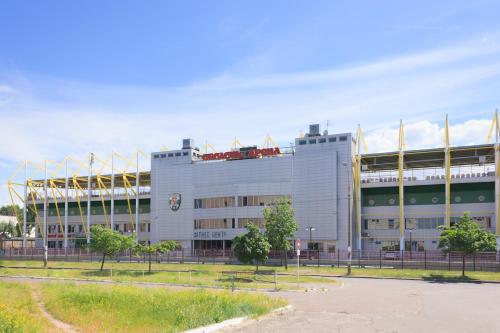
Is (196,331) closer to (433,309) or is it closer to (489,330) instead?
(489,330)

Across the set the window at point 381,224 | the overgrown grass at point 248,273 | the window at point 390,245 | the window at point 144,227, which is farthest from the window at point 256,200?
the overgrown grass at point 248,273

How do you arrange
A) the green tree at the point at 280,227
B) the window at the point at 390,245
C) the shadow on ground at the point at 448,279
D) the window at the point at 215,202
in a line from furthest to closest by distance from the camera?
the window at the point at 215,202 → the window at the point at 390,245 → the green tree at the point at 280,227 → the shadow on ground at the point at 448,279

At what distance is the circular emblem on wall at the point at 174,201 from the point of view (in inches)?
3725

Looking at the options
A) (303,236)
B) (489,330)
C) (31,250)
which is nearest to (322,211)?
(303,236)

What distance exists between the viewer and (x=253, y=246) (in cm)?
5128

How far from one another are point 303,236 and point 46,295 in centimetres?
5531

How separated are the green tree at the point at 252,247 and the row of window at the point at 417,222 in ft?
119

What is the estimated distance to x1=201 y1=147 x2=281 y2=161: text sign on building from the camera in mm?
87000

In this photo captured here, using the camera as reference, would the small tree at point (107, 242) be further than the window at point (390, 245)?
No

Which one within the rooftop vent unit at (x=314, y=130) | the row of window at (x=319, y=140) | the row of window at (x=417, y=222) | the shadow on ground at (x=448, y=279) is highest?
the rooftop vent unit at (x=314, y=130)

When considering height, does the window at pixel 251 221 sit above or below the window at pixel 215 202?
below

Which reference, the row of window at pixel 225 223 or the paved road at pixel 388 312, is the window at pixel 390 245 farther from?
the paved road at pixel 388 312

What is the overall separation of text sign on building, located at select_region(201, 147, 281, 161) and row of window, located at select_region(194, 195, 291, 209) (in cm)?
706

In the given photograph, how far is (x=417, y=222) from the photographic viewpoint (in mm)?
79938
